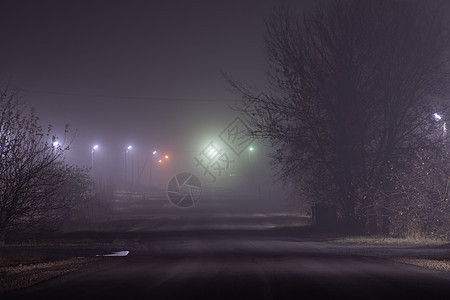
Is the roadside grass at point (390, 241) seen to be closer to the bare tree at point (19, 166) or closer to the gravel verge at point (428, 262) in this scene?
the gravel verge at point (428, 262)

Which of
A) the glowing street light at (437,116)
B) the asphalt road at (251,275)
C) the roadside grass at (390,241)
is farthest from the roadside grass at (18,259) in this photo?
the glowing street light at (437,116)

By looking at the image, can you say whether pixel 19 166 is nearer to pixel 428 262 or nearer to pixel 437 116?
pixel 428 262

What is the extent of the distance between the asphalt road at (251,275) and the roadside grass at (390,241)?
7.52 feet

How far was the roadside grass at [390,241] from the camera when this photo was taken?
2520 cm

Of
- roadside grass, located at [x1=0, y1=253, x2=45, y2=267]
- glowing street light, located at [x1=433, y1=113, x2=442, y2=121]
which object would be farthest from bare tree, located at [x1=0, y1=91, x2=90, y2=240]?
glowing street light, located at [x1=433, y1=113, x2=442, y2=121]

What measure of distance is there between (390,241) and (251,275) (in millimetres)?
14411

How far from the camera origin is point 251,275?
1434 centimetres

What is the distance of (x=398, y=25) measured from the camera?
3125 centimetres

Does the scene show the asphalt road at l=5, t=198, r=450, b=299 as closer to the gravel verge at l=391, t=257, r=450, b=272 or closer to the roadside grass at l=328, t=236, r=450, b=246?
the gravel verge at l=391, t=257, r=450, b=272

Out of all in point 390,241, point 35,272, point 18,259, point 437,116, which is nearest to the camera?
point 35,272

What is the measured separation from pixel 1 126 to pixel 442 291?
14.9m

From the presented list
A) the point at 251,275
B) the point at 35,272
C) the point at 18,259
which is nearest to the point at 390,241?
the point at 251,275

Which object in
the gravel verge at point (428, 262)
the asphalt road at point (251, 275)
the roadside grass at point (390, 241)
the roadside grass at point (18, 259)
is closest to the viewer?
the asphalt road at point (251, 275)

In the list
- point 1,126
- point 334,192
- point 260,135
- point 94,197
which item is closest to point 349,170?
point 334,192
